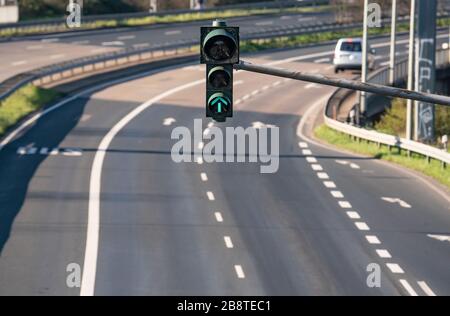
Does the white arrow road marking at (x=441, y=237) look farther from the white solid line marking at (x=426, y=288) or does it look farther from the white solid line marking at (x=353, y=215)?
the white solid line marking at (x=426, y=288)

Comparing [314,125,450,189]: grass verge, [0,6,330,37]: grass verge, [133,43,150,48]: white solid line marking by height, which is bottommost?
[314,125,450,189]: grass verge

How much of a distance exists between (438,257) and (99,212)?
8688mm

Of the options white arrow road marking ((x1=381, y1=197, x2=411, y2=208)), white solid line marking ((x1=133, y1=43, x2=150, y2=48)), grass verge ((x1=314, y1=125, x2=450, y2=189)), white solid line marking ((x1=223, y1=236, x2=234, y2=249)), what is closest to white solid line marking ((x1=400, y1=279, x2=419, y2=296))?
white solid line marking ((x1=223, y1=236, x2=234, y2=249))

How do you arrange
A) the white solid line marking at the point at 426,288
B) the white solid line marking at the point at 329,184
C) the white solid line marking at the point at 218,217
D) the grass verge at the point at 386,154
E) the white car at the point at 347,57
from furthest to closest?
the white car at the point at 347,57 < the grass verge at the point at 386,154 < the white solid line marking at the point at 329,184 < the white solid line marking at the point at 218,217 < the white solid line marking at the point at 426,288

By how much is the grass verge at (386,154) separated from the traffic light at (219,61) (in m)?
18.5

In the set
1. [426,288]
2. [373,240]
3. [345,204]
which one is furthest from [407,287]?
[345,204]

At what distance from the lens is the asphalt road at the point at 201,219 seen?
25.2 meters

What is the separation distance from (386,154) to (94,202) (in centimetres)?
1242

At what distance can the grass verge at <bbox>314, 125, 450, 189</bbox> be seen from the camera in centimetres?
3819

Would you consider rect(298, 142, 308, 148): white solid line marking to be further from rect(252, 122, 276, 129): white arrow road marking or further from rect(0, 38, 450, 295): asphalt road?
rect(252, 122, 276, 129): white arrow road marking

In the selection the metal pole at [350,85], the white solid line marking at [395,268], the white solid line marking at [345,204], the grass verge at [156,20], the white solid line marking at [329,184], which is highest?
the metal pole at [350,85]

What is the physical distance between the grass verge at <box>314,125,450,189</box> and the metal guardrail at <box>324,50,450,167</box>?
0.20 meters

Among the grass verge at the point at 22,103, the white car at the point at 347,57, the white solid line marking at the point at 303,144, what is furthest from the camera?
the white car at the point at 347,57

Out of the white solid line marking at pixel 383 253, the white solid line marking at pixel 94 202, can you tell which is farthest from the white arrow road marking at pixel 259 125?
the white solid line marking at pixel 383 253
